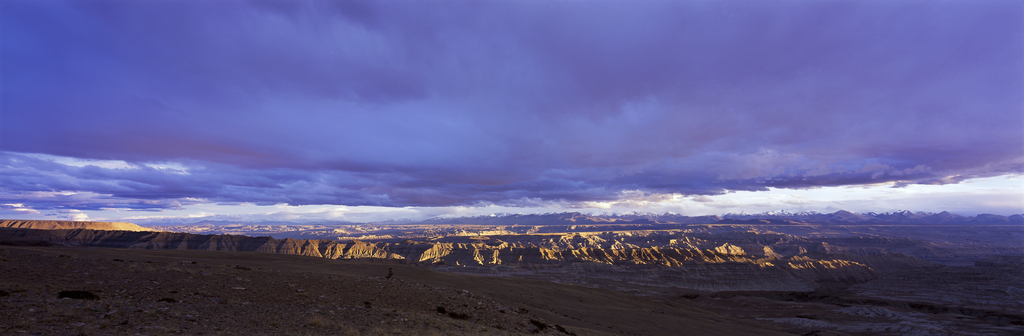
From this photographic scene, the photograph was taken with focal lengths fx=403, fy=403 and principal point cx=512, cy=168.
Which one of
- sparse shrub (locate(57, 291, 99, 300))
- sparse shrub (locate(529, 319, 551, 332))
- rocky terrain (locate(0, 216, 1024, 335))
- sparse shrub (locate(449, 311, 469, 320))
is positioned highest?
sparse shrub (locate(57, 291, 99, 300))

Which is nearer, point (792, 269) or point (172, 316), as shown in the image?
point (172, 316)

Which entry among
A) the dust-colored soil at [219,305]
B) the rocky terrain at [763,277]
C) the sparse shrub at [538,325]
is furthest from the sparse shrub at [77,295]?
the rocky terrain at [763,277]

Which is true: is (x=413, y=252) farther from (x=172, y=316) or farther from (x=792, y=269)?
(x=172, y=316)

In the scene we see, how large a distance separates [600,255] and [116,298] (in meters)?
187

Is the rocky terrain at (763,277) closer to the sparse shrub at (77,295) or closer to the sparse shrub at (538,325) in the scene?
the sparse shrub at (538,325)

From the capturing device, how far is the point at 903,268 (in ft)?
589

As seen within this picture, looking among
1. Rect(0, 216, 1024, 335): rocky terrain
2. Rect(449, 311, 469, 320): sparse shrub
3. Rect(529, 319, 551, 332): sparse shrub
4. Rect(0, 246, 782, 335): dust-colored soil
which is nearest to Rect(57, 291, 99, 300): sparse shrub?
Rect(0, 246, 782, 335): dust-colored soil

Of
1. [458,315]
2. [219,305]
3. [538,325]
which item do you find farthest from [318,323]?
[538,325]

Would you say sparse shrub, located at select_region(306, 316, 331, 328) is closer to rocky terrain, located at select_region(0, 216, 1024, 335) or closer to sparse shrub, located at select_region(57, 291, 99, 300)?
sparse shrub, located at select_region(57, 291, 99, 300)

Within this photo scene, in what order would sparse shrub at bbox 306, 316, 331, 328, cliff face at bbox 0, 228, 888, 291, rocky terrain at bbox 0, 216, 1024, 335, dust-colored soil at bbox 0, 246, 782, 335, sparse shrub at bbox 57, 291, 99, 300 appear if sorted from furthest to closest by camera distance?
cliff face at bbox 0, 228, 888, 291
rocky terrain at bbox 0, 216, 1024, 335
sparse shrub at bbox 57, 291, 99, 300
sparse shrub at bbox 306, 316, 331, 328
dust-colored soil at bbox 0, 246, 782, 335

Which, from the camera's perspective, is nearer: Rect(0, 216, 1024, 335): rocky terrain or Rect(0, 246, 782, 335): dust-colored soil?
Rect(0, 246, 782, 335): dust-colored soil

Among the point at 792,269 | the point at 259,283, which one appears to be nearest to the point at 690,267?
the point at 792,269

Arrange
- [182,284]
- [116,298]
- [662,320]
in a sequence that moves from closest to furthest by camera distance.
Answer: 1. [116,298]
2. [182,284]
3. [662,320]

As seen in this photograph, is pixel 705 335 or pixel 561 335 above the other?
pixel 561 335
